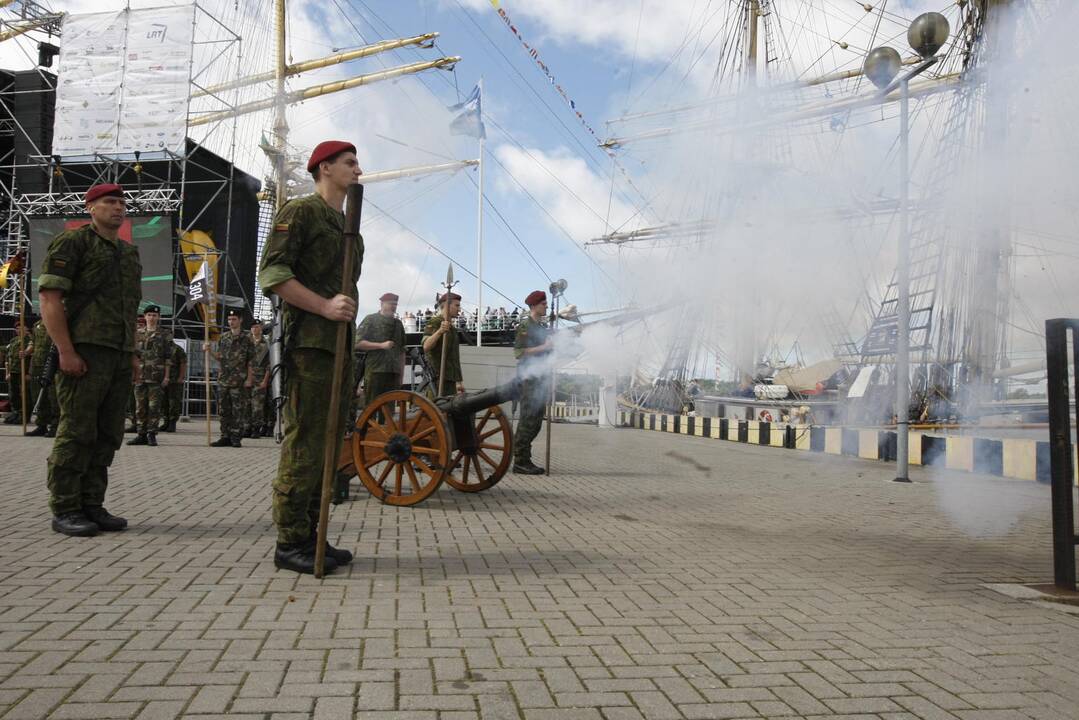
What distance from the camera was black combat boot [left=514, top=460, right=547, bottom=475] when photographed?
8344mm

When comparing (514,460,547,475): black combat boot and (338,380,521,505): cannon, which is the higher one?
(338,380,521,505): cannon

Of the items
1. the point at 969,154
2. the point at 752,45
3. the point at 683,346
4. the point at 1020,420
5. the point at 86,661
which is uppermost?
the point at 752,45

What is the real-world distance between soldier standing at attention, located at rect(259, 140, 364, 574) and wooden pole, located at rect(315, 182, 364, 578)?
55 mm

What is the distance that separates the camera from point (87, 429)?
4254 mm

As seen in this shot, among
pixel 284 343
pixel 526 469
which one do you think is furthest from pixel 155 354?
pixel 284 343

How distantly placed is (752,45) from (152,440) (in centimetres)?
1806

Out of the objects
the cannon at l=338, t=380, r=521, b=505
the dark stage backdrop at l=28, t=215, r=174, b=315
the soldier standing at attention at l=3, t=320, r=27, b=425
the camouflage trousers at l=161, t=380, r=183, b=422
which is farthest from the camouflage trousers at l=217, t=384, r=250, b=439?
the dark stage backdrop at l=28, t=215, r=174, b=315

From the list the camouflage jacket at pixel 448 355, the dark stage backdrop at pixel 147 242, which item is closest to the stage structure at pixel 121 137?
the dark stage backdrop at pixel 147 242

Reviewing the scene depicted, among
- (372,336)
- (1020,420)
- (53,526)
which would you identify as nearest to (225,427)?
(372,336)

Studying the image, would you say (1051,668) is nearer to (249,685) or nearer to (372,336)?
(249,685)

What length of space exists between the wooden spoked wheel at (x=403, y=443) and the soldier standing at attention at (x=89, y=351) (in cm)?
172

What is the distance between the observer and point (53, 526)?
4.23 m

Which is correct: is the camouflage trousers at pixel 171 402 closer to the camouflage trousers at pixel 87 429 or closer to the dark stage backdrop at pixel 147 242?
the dark stage backdrop at pixel 147 242

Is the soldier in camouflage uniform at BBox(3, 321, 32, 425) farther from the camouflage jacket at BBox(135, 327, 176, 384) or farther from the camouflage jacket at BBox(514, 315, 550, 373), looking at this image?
the camouflage jacket at BBox(514, 315, 550, 373)
